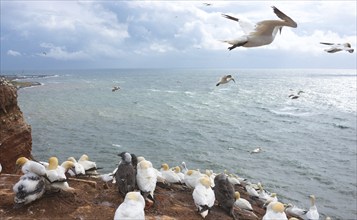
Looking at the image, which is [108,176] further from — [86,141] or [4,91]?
[86,141]

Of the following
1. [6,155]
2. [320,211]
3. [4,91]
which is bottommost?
[320,211]

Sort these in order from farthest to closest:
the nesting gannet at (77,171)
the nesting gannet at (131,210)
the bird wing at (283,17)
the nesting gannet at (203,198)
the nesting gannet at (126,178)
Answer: the nesting gannet at (77,171)
the nesting gannet at (203,198)
the nesting gannet at (126,178)
the bird wing at (283,17)
the nesting gannet at (131,210)

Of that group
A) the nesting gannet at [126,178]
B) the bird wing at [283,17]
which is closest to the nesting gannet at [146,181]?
the nesting gannet at [126,178]

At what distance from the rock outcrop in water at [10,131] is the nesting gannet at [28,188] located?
653 cm

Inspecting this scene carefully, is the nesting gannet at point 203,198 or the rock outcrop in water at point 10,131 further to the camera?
the rock outcrop in water at point 10,131

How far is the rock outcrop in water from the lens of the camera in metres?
14.4

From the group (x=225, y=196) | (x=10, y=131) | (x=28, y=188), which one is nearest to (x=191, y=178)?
(x=225, y=196)

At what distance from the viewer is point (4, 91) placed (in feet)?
48.1

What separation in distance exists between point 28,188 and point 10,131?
7406mm

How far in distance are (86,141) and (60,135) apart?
3.55m

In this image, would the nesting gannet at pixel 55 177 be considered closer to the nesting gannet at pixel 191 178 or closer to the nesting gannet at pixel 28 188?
the nesting gannet at pixel 28 188

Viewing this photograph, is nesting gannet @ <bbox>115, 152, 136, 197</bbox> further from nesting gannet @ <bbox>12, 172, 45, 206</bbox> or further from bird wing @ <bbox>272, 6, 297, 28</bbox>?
bird wing @ <bbox>272, 6, 297, 28</bbox>

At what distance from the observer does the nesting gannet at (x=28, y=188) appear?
811cm

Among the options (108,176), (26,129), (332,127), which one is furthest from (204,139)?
(108,176)
